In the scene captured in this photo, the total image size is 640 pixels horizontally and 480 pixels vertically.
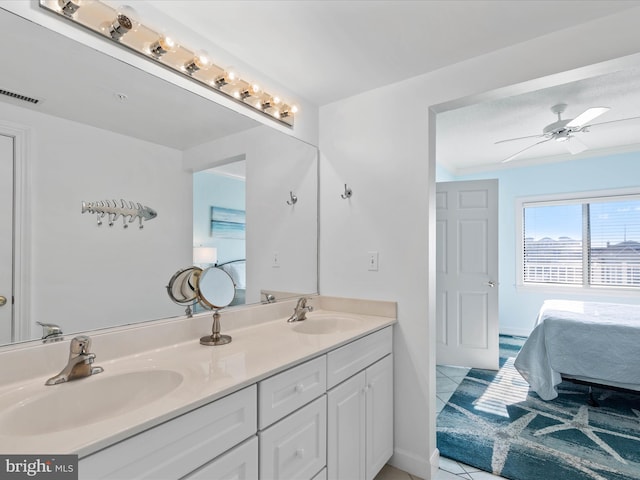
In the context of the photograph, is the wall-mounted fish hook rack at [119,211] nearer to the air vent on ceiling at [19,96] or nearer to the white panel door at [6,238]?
the white panel door at [6,238]

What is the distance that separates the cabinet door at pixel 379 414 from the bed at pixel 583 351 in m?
1.60

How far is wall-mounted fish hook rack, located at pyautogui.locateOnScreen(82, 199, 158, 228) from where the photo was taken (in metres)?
1.30

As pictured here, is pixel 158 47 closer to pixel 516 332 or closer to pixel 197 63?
pixel 197 63

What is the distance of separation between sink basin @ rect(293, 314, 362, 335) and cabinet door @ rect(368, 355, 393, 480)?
0.94ft

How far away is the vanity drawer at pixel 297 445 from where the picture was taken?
1136 mm

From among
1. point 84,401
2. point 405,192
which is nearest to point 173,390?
point 84,401

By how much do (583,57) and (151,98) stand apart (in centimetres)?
195

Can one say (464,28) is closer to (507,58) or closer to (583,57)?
(507,58)

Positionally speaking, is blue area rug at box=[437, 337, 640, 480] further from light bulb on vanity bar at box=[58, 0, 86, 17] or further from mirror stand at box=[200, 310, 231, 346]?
light bulb on vanity bar at box=[58, 0, 86, 17]

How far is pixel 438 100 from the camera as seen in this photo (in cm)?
192

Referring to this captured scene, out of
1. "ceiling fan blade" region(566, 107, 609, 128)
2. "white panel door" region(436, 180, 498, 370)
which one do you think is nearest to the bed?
"white panel door" region(436, 180, 498, 370)

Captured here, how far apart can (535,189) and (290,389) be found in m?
4.70

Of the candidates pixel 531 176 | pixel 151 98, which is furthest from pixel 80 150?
pixel 531 176

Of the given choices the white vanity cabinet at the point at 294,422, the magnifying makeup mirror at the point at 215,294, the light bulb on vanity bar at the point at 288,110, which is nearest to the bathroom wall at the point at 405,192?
the light bulb on vanity bar at the point at 288,110
